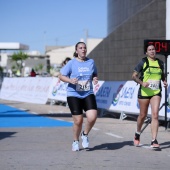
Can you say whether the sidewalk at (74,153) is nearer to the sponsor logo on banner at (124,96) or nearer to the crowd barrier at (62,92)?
the crowd barrier at (62,92)

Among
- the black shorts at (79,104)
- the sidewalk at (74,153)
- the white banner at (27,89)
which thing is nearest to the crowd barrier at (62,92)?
the white banner at (27,89)

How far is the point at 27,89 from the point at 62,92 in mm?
5703

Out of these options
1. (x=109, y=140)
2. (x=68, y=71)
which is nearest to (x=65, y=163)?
(x=68, y=71)

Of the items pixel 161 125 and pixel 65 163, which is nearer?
pixel 65 163

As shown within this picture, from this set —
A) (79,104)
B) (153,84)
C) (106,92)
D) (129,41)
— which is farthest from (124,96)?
(129,41)

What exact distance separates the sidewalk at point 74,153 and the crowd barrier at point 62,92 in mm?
1465

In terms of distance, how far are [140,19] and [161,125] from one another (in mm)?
26202

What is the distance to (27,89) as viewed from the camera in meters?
28.2

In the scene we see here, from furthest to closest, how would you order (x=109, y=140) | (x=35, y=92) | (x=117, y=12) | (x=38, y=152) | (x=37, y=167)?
(x=117, y=12) < (x=35, y=92) < (x=109, y=140) < (x=38, y=152) < (x=37, y=167)

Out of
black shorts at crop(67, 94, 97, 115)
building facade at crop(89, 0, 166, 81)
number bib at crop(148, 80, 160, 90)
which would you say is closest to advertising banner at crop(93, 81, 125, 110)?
number bib at crop(148, 80, 160, 90)

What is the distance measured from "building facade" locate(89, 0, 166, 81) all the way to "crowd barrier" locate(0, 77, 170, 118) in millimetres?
11840

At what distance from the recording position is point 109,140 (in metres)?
10.9

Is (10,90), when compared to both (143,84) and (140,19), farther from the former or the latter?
(143,84)

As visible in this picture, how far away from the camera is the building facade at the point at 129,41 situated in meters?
38.2
